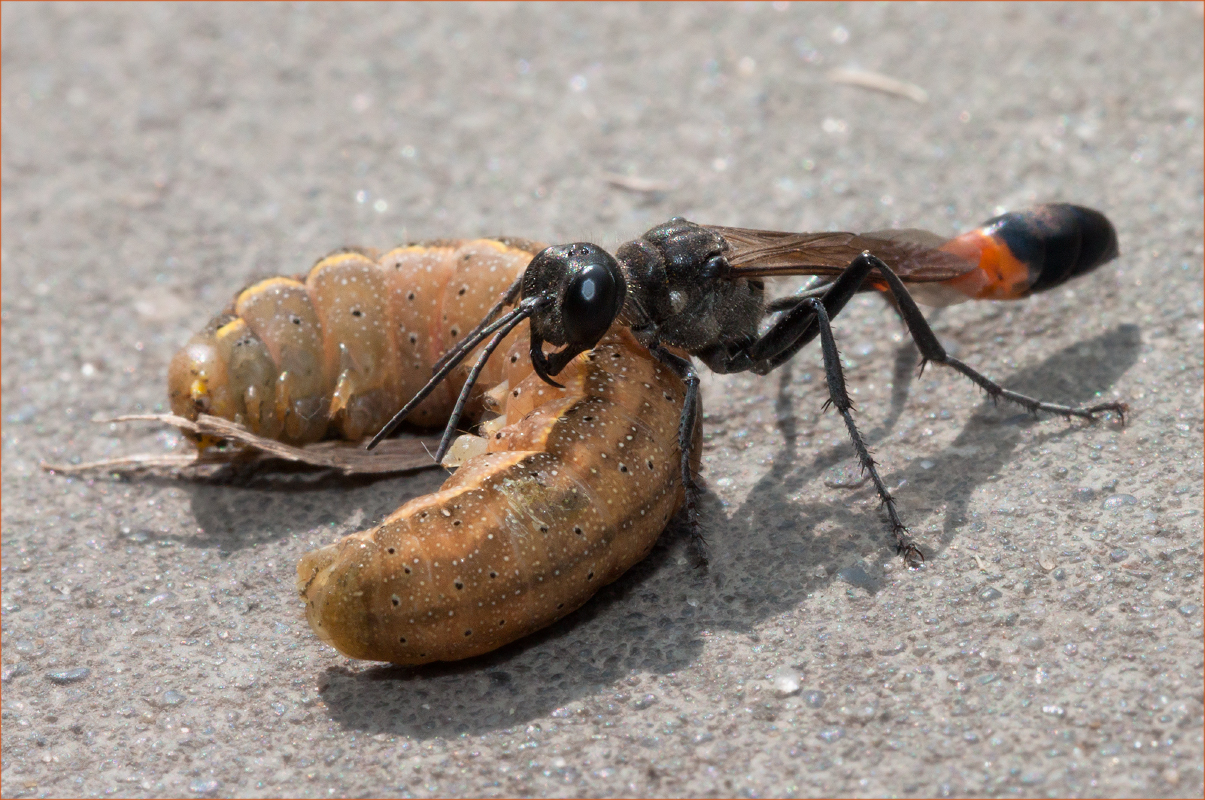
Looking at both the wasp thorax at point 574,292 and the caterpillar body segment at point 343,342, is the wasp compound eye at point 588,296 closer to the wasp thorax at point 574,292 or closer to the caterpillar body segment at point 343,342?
the wasp thorax at point 574,292

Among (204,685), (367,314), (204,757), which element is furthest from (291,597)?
(367,314)

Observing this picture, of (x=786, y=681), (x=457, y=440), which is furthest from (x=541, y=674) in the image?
(x=457, y=440)

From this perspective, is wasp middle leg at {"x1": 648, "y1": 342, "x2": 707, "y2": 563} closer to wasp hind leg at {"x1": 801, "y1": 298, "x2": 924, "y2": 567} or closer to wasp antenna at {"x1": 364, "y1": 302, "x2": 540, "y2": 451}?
wasp hind leg at {"x1": 801, "y1": 298, "x2": 924, "y2": 567}

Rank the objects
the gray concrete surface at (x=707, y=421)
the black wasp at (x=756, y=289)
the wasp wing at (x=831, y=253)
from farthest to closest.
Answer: the wasp wing at (x=831, y=253) < the black wasp at (x=756, y=289) < the gray concrete surface at (x=707, y=421)

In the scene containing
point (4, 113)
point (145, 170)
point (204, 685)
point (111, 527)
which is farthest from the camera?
point (4, 113)

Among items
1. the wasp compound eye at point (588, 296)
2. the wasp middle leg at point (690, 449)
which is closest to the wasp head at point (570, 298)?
the wasp compound eye at point (588, 296)

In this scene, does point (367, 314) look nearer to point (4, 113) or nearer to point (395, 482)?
point (395, 482)
